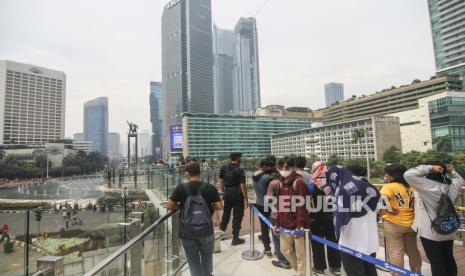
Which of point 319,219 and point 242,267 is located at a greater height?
point 319,219

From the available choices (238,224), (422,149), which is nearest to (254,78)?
(422,149)

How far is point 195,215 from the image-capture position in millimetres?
2660

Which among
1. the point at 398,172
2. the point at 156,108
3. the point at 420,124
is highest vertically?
the point at 156,108

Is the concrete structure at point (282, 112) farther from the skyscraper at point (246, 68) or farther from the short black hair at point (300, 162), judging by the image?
the short black hair at point (300, 162)

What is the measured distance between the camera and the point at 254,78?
166 metres

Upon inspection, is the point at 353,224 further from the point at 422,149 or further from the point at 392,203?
the point at 422,149

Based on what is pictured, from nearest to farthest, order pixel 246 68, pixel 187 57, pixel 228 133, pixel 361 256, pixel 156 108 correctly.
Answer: pixel 361 256 < pixel 228 133 < pixel 187 57 < pixel 246 68 < pixel 156 108

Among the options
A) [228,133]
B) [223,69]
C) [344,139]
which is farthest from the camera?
[223,69]

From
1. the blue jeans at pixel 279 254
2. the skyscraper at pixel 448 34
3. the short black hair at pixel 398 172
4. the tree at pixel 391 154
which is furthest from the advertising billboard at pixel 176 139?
the skyscraper at pixel 448 34

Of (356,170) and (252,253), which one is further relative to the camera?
(252,253)

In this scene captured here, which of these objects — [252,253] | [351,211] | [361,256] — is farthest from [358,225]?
[252,253]

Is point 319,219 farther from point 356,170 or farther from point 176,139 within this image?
point 176,139

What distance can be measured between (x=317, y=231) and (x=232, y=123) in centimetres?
10393

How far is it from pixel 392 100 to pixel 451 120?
109 ft
